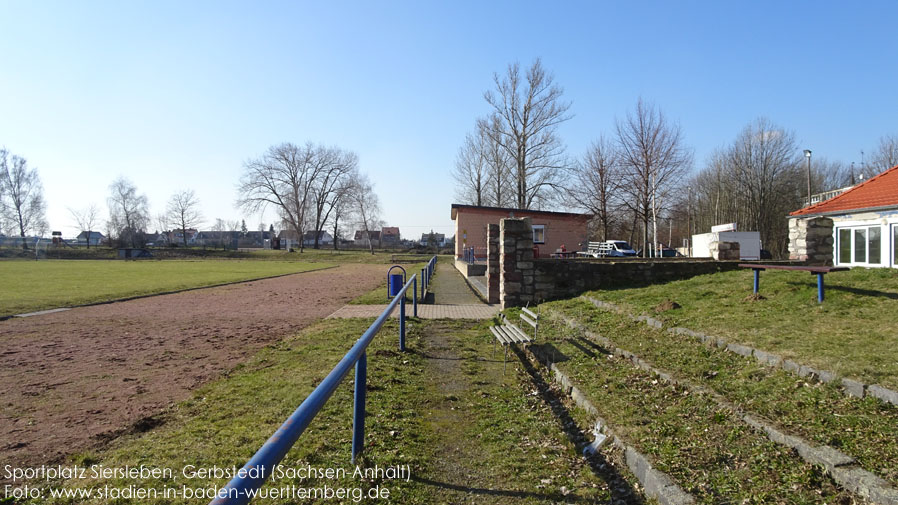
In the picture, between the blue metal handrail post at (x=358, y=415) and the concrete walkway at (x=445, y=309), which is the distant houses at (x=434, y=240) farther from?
the blue metal handrail post at (x=358, y=415)

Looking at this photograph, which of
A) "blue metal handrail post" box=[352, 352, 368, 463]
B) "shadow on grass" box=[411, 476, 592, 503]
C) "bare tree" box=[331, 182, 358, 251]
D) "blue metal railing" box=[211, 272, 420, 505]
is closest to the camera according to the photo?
"blue metal railing" box=[211, 272, 420, 505]

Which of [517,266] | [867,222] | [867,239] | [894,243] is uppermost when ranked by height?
[867,222]

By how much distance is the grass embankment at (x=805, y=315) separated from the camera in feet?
15.4

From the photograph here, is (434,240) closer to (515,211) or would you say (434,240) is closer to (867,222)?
(515,211)

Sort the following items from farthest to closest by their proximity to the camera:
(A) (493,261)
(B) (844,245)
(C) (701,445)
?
(B) (844,245) < (A) (493,261) < (C) (701,445)

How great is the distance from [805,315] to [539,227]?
29.1 metres

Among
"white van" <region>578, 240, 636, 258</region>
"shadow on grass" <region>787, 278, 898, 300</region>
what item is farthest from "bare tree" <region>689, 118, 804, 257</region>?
"shadow on grass" <region>787, 278, 898, 300</region>

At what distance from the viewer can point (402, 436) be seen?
4.58m

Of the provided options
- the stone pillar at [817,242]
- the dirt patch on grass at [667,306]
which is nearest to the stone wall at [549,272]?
the stone pillar at [817,242]

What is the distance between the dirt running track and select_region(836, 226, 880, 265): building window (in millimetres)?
19141

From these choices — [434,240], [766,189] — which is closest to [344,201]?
[434,240]

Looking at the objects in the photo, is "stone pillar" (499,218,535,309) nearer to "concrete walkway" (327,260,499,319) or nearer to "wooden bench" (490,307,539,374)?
"concrete walkway" (327,260,499,319)

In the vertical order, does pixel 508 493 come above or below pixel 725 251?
below

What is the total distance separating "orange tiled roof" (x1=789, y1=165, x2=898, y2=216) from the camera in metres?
18.9
